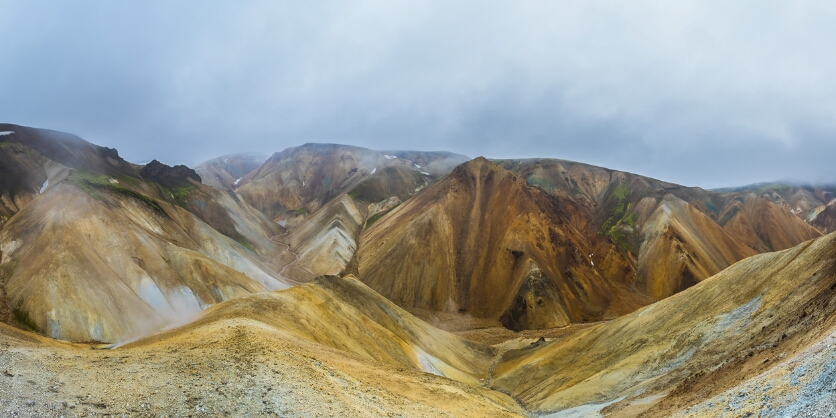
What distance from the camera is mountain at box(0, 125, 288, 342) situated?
48531mm

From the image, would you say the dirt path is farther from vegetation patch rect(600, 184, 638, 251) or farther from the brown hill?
vegetation patch rect(600, 184, 638, 251)

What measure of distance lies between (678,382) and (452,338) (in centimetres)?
3659

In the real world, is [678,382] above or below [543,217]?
below

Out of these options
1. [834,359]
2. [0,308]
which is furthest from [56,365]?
[0,308]

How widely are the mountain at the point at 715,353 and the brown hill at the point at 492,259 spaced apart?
3922 centimetres

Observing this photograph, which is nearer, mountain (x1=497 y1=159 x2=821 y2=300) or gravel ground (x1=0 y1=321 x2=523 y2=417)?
gravel ground (x1=0 y1=321 x2=523 y2=417)

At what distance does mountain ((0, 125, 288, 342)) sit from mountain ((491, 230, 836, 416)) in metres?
40.3

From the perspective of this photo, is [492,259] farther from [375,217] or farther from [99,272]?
[99,272]

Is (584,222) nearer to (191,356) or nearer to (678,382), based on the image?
(678,382)

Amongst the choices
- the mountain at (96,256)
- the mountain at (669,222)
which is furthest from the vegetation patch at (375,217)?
the mountain at (669,222)

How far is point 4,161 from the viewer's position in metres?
82.8

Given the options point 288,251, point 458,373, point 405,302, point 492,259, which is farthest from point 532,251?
point 288,251

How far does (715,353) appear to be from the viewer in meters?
25.6

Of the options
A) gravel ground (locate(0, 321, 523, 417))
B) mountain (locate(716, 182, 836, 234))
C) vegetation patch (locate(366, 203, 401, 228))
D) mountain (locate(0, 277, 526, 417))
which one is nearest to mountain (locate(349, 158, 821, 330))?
vegetation patch (locate(366, 203, 401, 228))
